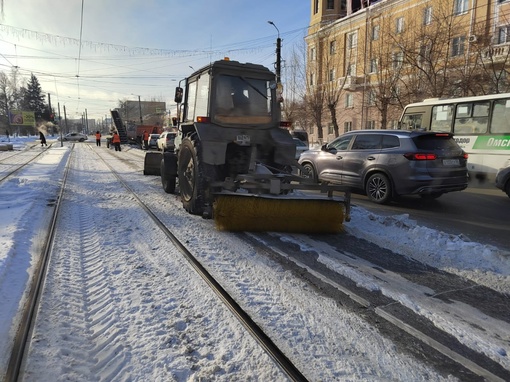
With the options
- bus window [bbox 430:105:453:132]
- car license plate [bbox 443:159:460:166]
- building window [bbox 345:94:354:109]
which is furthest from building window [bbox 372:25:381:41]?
car license plate [bbox 443:159:460:166]

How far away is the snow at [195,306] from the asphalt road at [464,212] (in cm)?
90

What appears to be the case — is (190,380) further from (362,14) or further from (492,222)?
(362,14)

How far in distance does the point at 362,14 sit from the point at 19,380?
41070 mm

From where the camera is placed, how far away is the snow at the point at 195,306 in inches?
99.0

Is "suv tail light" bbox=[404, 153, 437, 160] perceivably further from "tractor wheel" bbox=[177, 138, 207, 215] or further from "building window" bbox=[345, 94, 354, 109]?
"building window" bbox=[345, 94, 354, 109]

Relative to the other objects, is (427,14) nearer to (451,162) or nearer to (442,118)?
(442,118)

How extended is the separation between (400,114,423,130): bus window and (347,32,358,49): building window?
2668 cm

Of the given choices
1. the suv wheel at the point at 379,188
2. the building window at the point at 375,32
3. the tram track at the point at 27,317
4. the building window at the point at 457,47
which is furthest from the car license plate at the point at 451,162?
the building window at the point at 375,32

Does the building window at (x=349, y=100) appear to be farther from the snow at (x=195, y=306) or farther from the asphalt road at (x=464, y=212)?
the snow at (x=195, y=306)

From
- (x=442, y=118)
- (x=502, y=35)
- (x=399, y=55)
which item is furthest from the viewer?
(x=399, y=55)

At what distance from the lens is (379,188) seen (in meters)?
8.75

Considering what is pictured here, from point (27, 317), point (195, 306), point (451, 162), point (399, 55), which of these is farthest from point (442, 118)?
point (399, 55)

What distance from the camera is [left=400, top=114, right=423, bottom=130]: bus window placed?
14008 mm

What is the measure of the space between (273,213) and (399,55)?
84.3 feet
